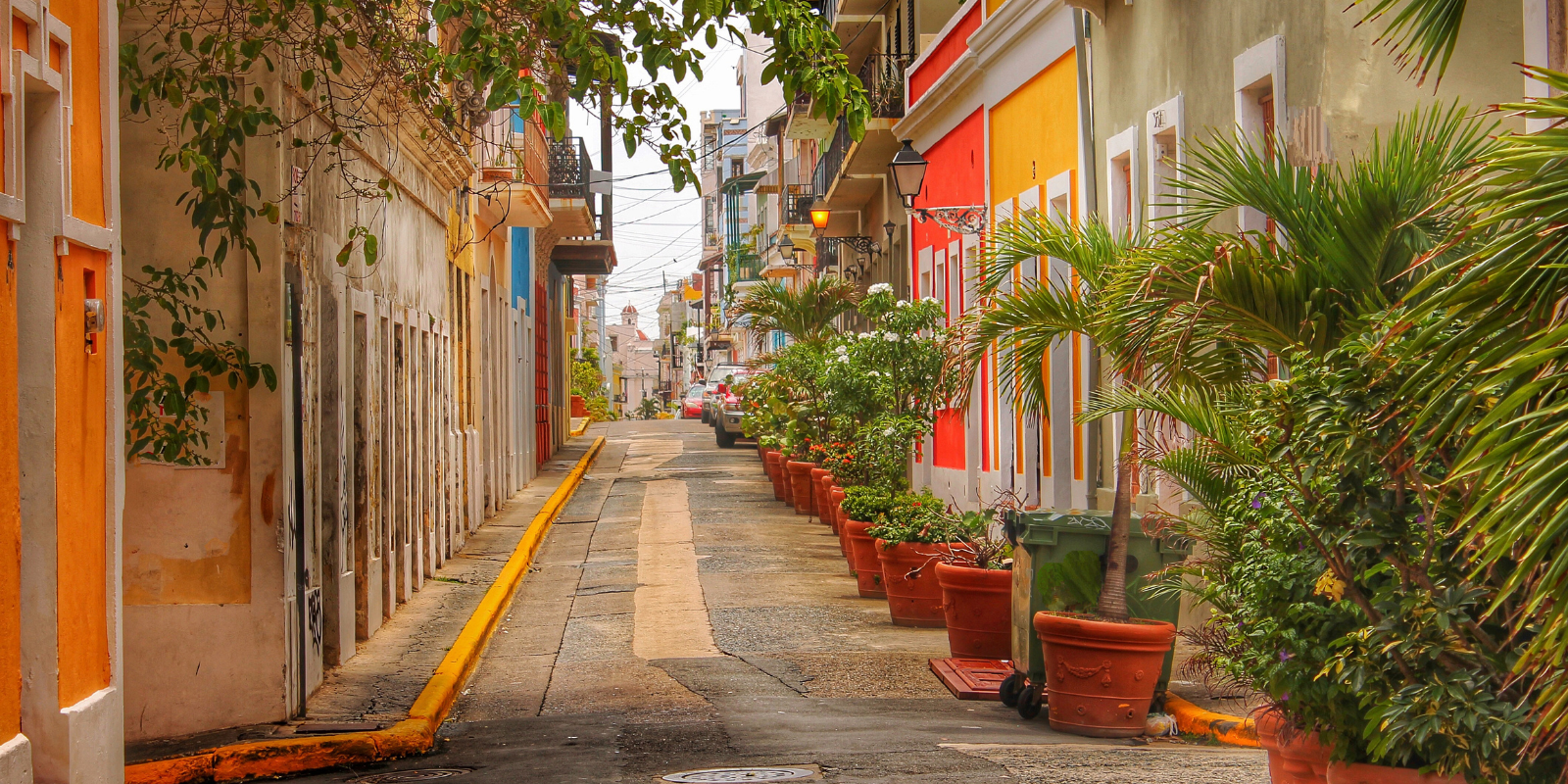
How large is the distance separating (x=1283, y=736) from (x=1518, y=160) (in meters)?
2.69

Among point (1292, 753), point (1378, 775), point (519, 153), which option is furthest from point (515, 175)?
point (1378, 775)

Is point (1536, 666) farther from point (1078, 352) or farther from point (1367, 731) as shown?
point (1078, 352)

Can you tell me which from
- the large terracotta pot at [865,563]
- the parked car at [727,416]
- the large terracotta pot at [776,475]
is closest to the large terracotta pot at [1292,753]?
the large terracotta pot at [865,563]

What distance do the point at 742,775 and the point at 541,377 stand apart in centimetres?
2311

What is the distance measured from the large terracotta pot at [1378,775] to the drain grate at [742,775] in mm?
2422

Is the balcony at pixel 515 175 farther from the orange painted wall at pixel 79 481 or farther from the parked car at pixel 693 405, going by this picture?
the parked car at pixel 693 405

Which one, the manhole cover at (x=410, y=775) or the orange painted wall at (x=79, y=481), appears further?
the manhole cover at (x=410, y=775)

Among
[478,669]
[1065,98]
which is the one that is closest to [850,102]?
[478,669]

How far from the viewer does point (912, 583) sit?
37.2 ft

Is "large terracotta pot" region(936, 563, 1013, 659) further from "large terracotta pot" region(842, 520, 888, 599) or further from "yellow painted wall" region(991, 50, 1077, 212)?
"yellow painted wall" region(991, 50, 1077, 212)

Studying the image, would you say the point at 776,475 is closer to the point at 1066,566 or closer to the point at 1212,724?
the point at 1066,566

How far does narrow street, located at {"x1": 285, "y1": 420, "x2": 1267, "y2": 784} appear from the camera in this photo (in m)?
6.86

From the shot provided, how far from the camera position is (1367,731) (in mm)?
4480

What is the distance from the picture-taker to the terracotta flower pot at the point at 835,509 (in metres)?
15.7
